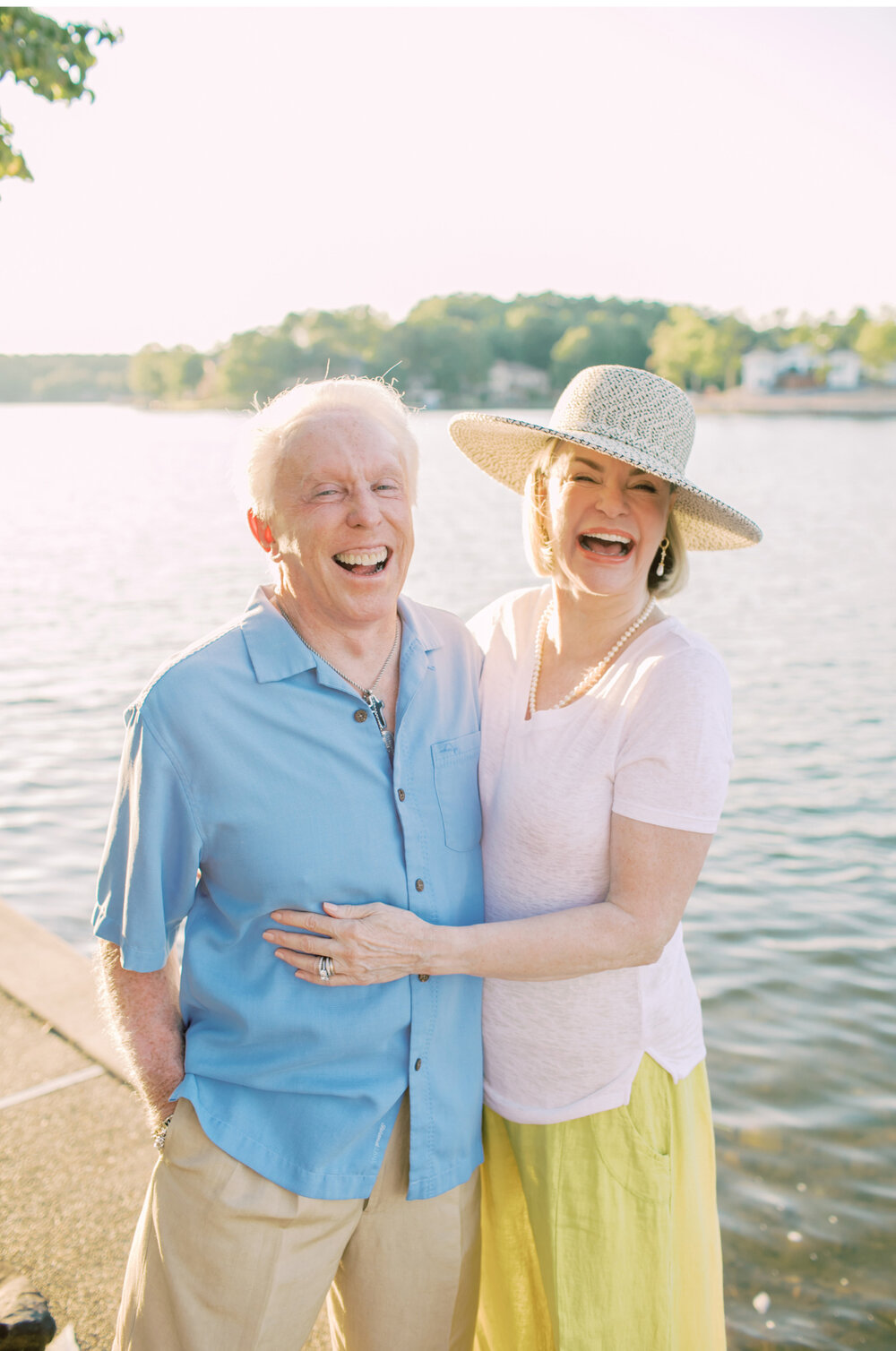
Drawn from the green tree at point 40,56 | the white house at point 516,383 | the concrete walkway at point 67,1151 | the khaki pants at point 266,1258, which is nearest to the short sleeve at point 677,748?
the khaki pants at point 266,1258

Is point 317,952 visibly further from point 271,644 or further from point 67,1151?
point 67,1151

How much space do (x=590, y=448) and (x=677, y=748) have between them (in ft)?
2.45

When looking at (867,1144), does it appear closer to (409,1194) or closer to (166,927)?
(409,1194)

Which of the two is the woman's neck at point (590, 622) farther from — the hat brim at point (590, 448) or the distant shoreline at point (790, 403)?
the distant shoreline at point (790, 403)

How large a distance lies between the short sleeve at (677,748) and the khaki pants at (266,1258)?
821 mm

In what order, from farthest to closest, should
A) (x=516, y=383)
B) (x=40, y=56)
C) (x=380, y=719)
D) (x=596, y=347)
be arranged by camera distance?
(x=516, y=383) → (x=596, y=347) → (x=40, y=56) → (x=380, y=719)

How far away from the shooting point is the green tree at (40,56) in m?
3.37

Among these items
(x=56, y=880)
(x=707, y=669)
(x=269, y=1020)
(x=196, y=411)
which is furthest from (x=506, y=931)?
(x=196, y=411)

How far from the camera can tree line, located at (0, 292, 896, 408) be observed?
113750mm

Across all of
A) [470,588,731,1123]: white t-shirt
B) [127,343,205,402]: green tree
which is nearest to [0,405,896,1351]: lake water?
[470,588,731,1123]: white t-shirt

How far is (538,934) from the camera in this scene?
2.21 metres

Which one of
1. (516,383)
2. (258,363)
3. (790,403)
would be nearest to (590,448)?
(790,403)

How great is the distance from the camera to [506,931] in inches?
86.7

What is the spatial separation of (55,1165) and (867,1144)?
3648mm
